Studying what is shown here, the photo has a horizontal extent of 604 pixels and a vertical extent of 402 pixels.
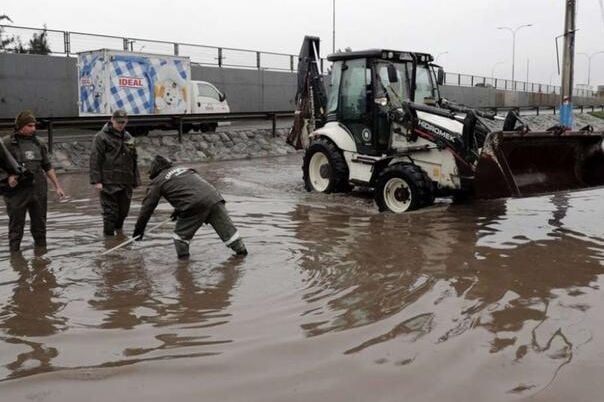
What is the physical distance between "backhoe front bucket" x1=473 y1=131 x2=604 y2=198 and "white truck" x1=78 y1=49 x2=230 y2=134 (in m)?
13.4

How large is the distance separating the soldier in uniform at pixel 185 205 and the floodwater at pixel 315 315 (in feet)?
0.87

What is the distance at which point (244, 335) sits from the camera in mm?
4555

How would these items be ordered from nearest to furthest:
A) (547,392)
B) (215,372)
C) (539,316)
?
(547,392), (215,372), (539,316)

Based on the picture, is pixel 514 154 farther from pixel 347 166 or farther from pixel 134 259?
pixel 134 259

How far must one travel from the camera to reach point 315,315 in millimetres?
4965

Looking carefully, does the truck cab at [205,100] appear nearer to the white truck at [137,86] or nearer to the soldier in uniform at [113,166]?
the white truck at [137,86]

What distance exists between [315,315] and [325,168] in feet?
24.4

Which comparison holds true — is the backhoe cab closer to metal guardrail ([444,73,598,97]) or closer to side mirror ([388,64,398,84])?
side mirror ([388,64,398,84])

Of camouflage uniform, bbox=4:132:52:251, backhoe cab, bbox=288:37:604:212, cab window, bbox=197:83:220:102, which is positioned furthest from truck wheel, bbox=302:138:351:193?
→ cab window, bbox=197:83:220:102

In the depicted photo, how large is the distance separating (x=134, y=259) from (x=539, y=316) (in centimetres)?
413

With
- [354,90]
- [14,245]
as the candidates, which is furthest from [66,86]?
[14,245]

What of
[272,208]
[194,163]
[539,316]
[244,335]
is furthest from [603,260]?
[194,163]

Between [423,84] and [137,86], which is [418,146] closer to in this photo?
[423,84]

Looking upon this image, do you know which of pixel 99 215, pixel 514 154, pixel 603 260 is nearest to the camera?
pixel 603 260
